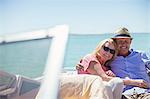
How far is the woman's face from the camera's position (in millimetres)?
2279

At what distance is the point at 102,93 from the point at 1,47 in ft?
2.99

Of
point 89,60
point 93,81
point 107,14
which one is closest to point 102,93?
point 93,81

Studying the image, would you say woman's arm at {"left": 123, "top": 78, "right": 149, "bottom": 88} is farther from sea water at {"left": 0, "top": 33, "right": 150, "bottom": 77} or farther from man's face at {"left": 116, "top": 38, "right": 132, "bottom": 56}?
sea water at {"left": 0, "top": 33, "right": 150, "bottom": 77}

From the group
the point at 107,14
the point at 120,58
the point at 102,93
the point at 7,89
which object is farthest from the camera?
the point at 107,14

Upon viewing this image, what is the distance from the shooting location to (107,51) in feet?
7.53

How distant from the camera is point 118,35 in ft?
8.48

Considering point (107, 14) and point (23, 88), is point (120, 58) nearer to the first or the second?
point (23, 88)

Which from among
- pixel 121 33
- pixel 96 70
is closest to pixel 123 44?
pixel 121 33

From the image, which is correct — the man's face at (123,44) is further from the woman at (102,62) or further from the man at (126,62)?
the woman at (102,62)

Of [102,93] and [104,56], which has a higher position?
[104,56]

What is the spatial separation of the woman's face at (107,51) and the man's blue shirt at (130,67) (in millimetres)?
224

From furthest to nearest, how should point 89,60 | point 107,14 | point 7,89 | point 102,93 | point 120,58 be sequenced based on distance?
1. point 107,14
2. point 120,58
3. point 89,60
4. point 102,93
5. point 7,89

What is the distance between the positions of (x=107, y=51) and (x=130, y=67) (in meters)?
0.41

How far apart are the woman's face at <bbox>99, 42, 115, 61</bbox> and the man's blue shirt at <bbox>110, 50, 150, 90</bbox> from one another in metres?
0.22
